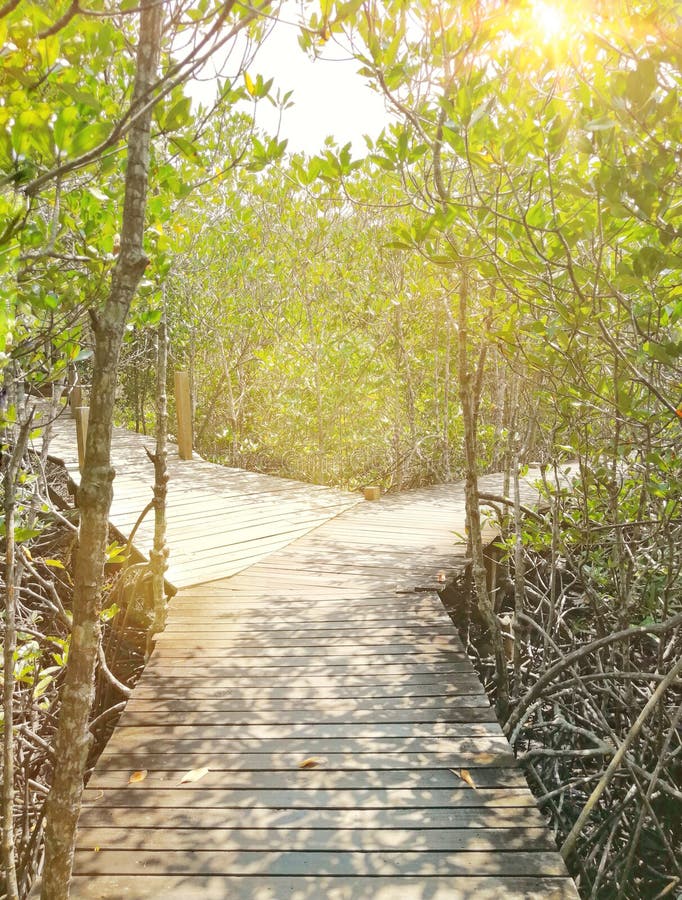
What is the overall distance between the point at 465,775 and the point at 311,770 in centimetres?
59

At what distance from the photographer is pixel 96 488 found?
1709 millimetres

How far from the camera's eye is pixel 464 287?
3.46 m

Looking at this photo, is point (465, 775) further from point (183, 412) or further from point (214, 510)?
point (183, 412)

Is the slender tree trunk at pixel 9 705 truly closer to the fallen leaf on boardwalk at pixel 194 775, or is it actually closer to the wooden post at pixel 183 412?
the fallen leaf on boardwalk at pixel 194 775

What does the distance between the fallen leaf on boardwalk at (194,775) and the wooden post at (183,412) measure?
18.9 ft

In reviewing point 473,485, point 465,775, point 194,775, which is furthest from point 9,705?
point 473,485

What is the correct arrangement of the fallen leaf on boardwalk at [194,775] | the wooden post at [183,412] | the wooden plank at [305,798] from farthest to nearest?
the wooden post at [183,412]
the fallen leaf on boardwalk at [194,775]
the wooden plank at [305,798]

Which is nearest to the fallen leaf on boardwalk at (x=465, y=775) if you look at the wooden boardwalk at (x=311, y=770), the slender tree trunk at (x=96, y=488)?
the wooden boardwalk at (x=311, y=770)

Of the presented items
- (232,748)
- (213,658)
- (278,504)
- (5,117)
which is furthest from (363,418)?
(5,117)

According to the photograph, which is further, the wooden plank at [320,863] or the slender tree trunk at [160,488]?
the slender tree trunk at [160,488]

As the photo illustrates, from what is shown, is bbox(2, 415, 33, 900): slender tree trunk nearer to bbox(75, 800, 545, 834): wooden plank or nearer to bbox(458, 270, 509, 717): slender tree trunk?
bbox(75, 800, 545, 834): wooden plank

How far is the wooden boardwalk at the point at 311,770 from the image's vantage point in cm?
198

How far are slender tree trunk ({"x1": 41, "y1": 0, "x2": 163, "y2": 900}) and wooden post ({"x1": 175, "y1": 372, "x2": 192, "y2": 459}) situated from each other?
616 cm

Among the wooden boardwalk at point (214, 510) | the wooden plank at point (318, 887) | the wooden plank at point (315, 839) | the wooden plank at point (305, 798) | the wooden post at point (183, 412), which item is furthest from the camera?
the wooden post at point (183, 412)
